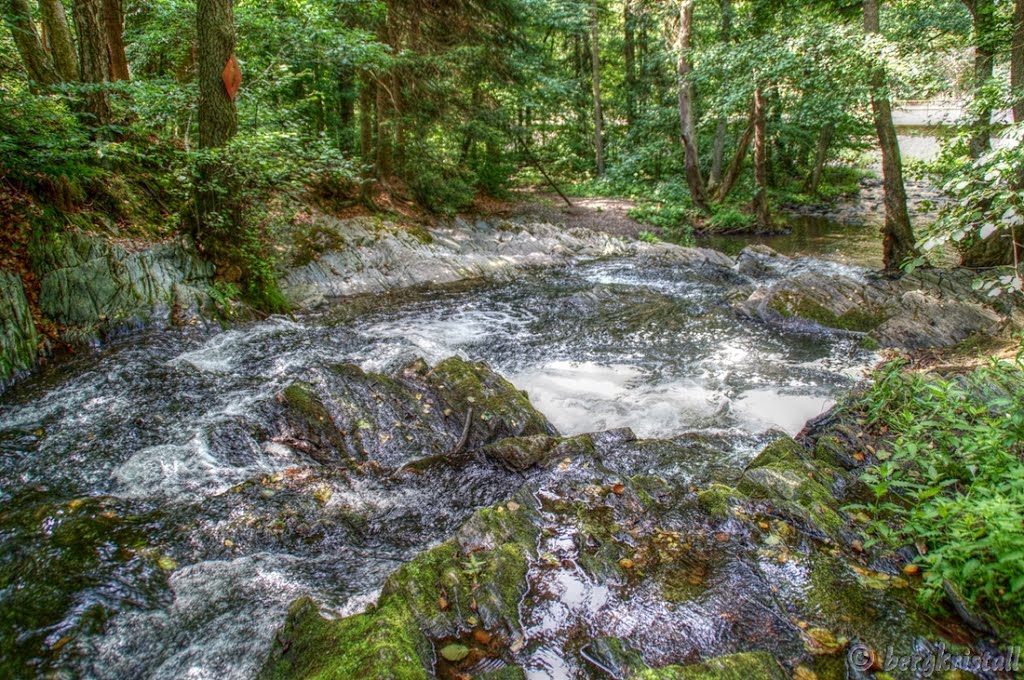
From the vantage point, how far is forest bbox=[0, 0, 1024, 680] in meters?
2.64

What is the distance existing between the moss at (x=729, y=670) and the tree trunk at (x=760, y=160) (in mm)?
15340

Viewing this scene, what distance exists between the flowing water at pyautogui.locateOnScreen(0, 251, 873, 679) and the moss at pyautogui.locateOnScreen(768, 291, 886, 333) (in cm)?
52

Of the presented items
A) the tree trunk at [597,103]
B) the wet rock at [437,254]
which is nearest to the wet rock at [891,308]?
the wet rock at [437,254]

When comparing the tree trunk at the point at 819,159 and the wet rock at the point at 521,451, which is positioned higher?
the tree trunk at the point at 819,159

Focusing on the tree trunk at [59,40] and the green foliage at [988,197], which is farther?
the tree trunk at [59,40]

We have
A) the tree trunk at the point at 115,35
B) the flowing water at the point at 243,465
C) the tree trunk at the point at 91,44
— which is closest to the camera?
the flowing water at the point at 243,465

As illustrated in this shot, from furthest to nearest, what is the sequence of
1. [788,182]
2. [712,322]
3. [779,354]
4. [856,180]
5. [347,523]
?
[856,180] < [788,182] < [712,322] < [779,354] < [347,523]

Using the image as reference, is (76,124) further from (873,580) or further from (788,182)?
(788,182)

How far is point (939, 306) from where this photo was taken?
808cm

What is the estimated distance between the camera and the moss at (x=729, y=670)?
2.20 meters

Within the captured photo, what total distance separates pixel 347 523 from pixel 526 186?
2388 centimetres

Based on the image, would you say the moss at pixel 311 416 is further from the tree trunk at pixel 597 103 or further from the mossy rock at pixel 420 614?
the tree trunk at pixel 597 103

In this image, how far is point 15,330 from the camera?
572 cm

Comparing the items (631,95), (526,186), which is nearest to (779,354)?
(526,186)
